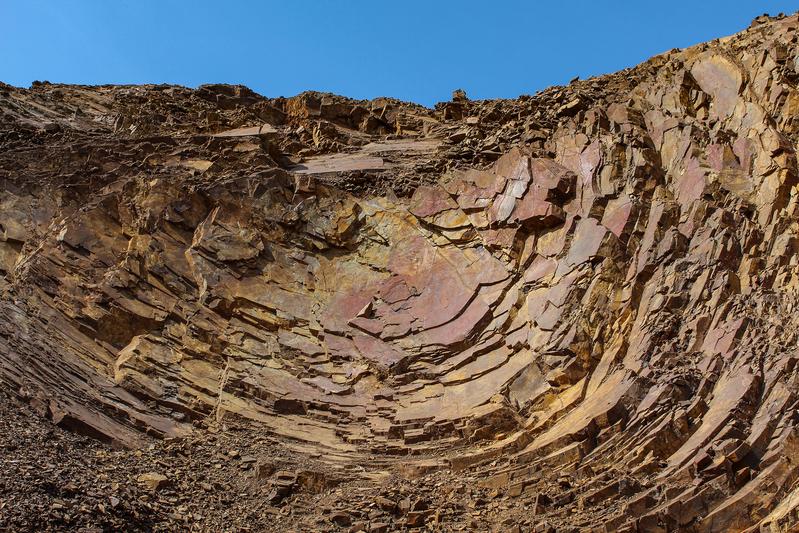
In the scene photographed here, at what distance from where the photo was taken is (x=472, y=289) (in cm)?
2666

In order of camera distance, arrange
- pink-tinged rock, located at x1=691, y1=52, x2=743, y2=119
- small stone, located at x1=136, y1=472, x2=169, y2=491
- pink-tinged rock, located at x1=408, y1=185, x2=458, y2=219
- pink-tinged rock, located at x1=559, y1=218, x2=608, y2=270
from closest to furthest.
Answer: small stone, located at x1=136, y1=472, x2=169, y2=491 → pink-tinged rock, located at x1=559, y1=218, x2=608, y2=270 → pink-tinged rock, located at x1=691, y1=52, x2=743, y2=119 → pink-tinged rock, located at x1=408, y1=185, x2=458, y2=219

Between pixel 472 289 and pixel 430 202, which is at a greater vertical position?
pixel 430 202

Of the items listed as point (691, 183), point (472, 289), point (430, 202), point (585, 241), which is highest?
point (430, 202)

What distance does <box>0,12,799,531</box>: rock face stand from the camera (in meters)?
19.7

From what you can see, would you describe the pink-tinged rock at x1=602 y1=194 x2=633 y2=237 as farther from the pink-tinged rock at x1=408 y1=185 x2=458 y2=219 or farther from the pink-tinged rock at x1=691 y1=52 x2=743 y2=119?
the pink-tinged rock at x1=408 y1=185 x2=458 y2=219

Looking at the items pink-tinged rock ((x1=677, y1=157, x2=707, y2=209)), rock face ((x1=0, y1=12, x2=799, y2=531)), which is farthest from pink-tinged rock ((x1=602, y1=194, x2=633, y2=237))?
pink-tinged rock ((x1=677, y1=157, x2=707, y2=209))

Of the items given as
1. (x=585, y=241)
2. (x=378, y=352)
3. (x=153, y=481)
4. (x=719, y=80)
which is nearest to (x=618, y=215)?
(x=585, y=241)

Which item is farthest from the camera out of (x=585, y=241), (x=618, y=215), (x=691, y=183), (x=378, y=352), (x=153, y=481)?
(x=378, y=352)

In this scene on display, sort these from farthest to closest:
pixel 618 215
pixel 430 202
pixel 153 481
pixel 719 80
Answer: pixel 430 202
pixel 719 80
pixel 618 215
pixel 153 481

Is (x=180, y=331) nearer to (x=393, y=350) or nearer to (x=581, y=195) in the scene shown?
(x=393, y=350)

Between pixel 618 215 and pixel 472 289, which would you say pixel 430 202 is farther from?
pixel 618 215

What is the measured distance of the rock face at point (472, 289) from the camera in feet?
64.5

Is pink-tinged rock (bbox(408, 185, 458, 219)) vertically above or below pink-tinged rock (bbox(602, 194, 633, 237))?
above

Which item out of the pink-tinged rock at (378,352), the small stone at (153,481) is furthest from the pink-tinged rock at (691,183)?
the small stone at (153,481)
